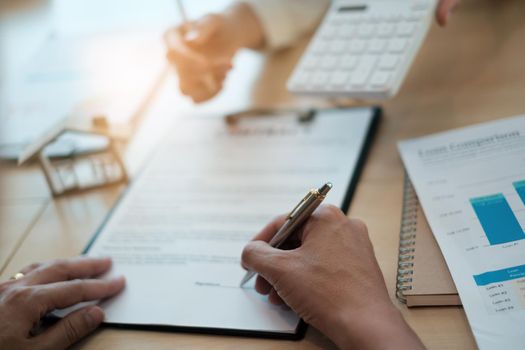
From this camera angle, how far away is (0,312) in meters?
0.72

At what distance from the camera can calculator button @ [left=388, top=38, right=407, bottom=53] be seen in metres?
0.92

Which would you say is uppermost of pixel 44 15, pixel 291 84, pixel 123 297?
pixel 44 15

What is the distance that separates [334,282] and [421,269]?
0.36ft

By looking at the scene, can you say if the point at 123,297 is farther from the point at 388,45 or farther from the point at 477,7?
the point at 477,7

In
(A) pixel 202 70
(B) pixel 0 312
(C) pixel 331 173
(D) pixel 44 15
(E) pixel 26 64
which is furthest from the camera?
(D) pixel 44 15

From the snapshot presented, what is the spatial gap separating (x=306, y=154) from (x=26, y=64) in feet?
2.56

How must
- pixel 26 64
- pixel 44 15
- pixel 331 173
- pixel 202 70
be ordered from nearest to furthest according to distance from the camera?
pixel 331 173 → pixel 202 70 → pixel 26 64 → pixel 44 15

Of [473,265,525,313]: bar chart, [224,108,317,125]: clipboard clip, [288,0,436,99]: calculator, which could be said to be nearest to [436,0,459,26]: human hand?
[288,0,436,99]: calculator

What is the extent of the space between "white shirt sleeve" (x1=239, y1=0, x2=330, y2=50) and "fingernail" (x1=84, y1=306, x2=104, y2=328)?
66 cm

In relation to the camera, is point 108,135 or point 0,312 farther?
point 108,135

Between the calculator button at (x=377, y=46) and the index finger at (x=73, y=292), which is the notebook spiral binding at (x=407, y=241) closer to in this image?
the calculator button at (x=377, y=46)

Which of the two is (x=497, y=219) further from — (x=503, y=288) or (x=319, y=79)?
(x=319, y=79)

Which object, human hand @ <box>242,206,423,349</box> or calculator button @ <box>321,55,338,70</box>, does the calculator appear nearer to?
calculator button @ <box>321,55,338,70</box>

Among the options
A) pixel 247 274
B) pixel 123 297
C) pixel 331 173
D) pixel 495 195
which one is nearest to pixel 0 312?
pixel 123 297
